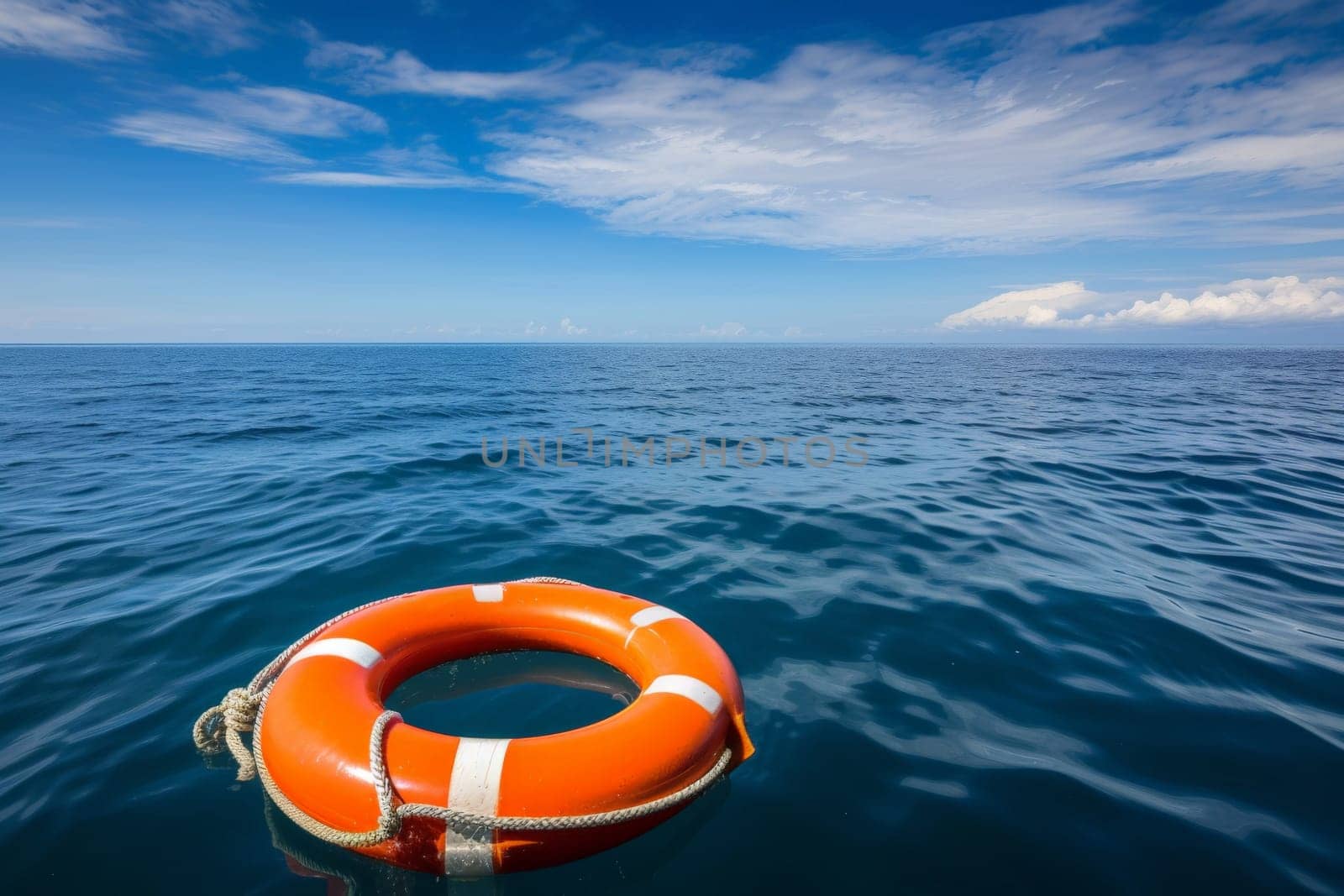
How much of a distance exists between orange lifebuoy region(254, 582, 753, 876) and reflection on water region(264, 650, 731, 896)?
4.7 inches

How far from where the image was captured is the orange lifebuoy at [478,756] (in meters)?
2.25

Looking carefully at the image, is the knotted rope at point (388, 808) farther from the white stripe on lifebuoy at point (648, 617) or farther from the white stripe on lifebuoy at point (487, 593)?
the white stripe on lifebuoy at point (487, 593)

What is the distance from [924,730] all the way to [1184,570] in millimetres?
3906

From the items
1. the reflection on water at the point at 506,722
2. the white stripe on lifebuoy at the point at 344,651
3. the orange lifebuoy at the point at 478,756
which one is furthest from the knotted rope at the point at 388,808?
the white stripe on lifebuoy at the point at 344,651

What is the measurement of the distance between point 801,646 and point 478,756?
247 centimetres

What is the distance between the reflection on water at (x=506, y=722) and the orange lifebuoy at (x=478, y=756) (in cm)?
12

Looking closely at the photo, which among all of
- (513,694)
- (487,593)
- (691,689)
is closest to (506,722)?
(513,694)

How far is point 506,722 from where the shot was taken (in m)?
3.21

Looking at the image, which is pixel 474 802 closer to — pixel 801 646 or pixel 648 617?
pixel 648 617

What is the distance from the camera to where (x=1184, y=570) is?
5254 millimetres

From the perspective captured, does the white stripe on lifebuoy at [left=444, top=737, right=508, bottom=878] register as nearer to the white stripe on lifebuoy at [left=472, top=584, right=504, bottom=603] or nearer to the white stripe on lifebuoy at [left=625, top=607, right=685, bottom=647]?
the white stripe on lifebuoy at [left=625, top=607, right=685, bottom=647]

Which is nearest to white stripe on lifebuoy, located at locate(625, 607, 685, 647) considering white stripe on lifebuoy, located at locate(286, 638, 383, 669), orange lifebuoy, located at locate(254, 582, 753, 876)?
orange lifebuoy, located at locate(254, 582, 753, 876)

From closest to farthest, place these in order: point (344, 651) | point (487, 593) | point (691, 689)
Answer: point (691, 689), point (344, 651), point (487, 593)

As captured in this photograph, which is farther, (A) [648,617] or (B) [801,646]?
(B) [801,646]
